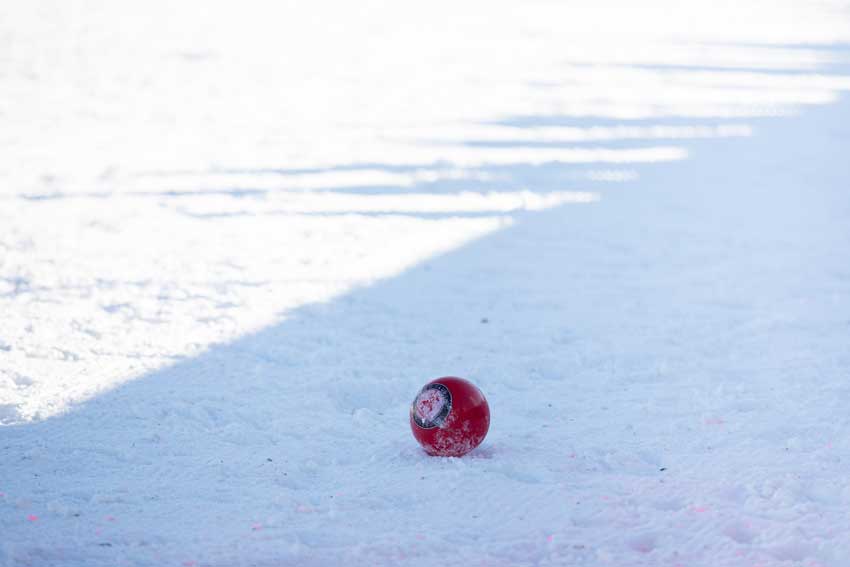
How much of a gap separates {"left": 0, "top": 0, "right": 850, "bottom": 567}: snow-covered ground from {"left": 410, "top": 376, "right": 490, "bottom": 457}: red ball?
9 cm

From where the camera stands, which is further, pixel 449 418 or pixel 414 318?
pixel 414 318

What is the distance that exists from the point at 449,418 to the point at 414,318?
1785 millimetres

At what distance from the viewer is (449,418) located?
3.74 m

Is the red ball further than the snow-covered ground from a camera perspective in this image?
Yes

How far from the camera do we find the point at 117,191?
312 inches

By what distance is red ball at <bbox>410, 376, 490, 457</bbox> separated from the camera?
3.76 m

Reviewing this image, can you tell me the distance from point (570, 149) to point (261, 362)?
5.65 m

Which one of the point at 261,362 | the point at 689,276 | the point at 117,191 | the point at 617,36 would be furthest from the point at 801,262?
the point at 617,36

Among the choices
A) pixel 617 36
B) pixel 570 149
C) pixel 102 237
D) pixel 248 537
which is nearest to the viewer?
pixel 248 537

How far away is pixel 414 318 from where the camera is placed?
549 cm

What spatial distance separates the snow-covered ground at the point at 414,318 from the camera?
133 inches

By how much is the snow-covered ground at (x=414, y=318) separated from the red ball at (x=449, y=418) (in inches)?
3.6

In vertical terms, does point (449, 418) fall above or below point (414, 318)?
above

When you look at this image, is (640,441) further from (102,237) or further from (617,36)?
(617,36)
